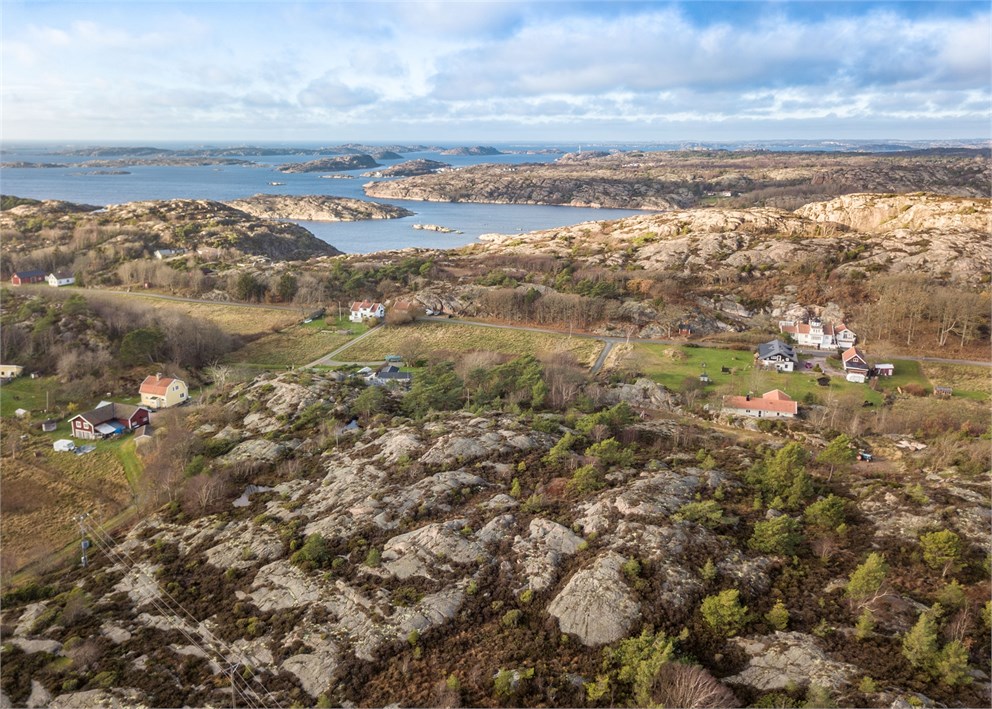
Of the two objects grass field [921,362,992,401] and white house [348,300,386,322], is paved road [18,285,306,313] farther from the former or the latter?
grass field [921,362,992,401]

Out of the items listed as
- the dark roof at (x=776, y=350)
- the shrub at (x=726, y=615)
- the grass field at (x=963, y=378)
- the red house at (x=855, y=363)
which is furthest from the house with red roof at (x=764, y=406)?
the shrub at (x=726, y=615)

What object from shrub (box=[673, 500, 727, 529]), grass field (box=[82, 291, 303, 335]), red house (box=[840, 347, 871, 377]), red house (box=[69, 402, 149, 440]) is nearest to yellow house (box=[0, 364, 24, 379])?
red house (box=[69, 402, 149, 440])

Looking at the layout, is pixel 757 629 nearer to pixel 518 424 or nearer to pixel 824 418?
pixel 518 424

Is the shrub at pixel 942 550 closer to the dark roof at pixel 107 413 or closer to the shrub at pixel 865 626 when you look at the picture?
the shrub at pixel 865 626

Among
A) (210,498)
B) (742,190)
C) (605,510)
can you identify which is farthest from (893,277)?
(742,190)

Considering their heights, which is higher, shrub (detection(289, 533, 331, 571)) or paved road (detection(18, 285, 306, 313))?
paved road (detection(18, 285, 306, 313))

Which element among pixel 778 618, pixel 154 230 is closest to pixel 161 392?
pixel 778 618
